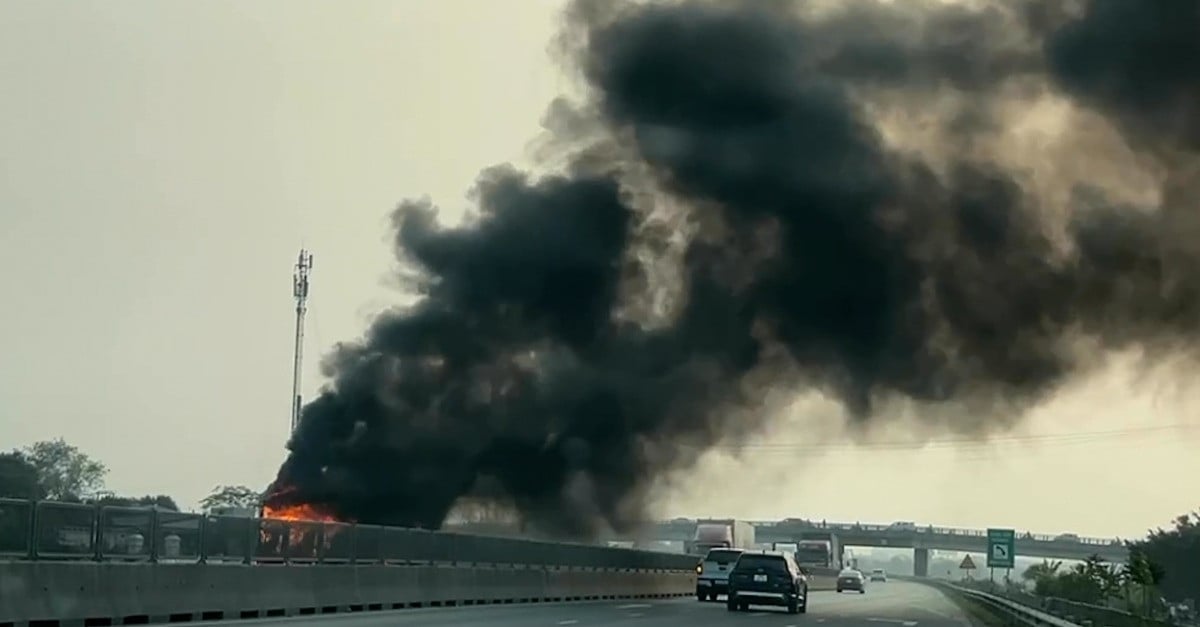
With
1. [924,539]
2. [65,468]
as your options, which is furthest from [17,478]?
[924,539]

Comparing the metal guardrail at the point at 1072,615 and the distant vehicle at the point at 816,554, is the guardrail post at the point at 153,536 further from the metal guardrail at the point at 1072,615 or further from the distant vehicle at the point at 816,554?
the distant vehicle at the point at 816,554

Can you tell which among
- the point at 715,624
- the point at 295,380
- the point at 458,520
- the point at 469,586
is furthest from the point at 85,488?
the point at 715,624

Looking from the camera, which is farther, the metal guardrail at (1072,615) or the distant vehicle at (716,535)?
the distant vehicle at (716,535)

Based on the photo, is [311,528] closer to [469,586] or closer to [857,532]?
[469,586]

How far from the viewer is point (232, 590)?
27812 millimetres

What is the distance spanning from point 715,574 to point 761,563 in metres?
9.62

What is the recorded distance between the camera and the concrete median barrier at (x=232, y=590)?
22.1 m

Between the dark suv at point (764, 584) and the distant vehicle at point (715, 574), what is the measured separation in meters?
8.68

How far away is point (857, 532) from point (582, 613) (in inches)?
5505

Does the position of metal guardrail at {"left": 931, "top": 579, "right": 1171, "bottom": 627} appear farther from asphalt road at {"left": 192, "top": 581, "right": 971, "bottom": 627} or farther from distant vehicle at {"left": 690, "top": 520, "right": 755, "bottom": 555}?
distant vehicle at {"left": 690, "top": 520, "right": 755, "bottom": 555}

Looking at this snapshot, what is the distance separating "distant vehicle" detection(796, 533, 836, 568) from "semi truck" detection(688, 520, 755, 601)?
10079 millimetres

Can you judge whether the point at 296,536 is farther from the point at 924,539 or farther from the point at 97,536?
the point at 924,539

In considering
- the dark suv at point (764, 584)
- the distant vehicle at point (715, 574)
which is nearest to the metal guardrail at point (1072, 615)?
the dark suv at point (764, 584)

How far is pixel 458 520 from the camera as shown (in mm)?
61219
